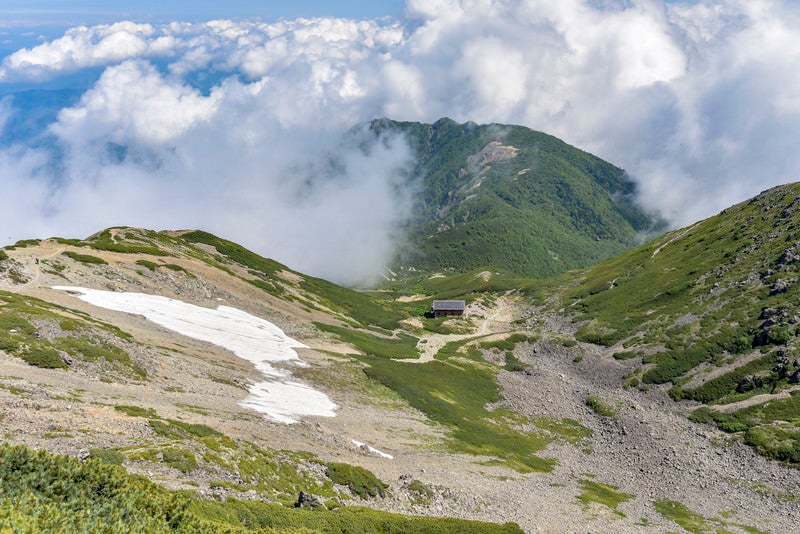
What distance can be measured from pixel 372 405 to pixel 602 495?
33.5m

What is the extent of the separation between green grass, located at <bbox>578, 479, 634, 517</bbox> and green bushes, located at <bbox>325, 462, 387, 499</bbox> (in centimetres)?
2588

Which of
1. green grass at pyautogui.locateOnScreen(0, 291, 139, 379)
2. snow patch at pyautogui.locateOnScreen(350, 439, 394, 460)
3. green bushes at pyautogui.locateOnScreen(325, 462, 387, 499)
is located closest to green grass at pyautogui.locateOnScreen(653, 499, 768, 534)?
snow patch at pyautogui.locateOnScreen(350, 439, 394, 460)

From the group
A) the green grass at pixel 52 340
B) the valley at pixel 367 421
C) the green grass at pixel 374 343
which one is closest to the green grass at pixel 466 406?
the valley at pixel 367 421

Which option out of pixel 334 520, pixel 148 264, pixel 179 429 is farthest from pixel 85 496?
pixel 148 264

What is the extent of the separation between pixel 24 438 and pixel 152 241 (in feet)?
411

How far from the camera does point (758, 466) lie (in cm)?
7356

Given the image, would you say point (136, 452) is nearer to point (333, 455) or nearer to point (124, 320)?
point (333, 455)

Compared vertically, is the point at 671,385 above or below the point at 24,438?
above

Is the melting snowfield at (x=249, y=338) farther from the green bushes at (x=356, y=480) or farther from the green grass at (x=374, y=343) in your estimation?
the green grass at (x=374, y=343)

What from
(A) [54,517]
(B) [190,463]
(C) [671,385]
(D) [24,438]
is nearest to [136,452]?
(B) [190,463]

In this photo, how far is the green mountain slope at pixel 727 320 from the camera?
297ft

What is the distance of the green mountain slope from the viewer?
297 ft

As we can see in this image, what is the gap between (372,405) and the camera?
77.9 m

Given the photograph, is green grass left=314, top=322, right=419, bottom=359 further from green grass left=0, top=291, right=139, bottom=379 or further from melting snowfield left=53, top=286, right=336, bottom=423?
green grass left=0, top=291, right=139, bottom=379
